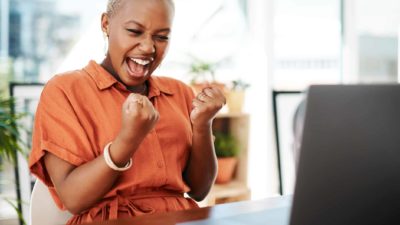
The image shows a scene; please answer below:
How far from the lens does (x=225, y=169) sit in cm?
286

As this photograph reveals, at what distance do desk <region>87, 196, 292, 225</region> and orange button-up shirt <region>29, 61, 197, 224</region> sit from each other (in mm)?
169

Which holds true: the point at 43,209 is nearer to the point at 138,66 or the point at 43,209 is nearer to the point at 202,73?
the point at 138,66

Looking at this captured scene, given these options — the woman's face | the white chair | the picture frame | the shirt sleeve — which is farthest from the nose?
the picture frame

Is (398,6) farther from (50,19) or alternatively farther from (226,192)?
(50,19)

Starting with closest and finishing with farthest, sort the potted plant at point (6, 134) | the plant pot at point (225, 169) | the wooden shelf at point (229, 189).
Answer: the potted plant at point (6, 134), the wooden shelf at point (229, 189), the plant pot at point (225, 169)

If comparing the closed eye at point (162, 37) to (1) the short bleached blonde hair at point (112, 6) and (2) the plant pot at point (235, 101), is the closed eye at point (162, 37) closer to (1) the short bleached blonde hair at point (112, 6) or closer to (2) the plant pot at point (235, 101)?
(1) the short bleached blonde hair at point (112, 6)

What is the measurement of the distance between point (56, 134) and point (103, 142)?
12 cm

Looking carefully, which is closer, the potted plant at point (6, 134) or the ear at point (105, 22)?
the ear at point (105, 22)

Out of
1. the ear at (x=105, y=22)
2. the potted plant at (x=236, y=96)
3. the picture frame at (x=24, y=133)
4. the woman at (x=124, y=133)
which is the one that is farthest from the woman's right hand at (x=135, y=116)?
the potted plant at (x=236, y=96)

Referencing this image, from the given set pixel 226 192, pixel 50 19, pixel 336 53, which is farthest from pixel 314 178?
pixel 336 53

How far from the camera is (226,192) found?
9.04 ft

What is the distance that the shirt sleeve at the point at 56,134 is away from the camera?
1164mm

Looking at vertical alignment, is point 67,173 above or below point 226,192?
above

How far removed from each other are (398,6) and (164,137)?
2.83 m
